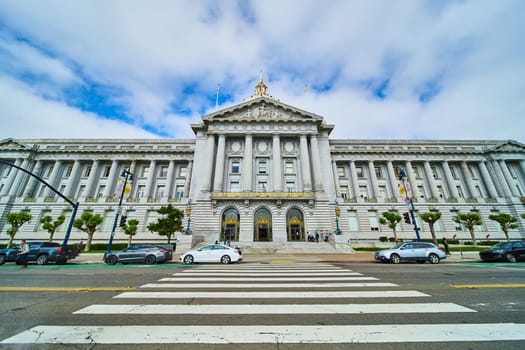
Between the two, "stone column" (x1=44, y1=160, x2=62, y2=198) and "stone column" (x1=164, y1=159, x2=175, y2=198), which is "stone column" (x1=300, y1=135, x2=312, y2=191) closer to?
"stone column" (x1=164, y1=159, x2=175, y2=198)

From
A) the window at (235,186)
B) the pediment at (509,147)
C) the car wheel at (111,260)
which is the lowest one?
the car wheel at (111,260)

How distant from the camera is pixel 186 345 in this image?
3.03m

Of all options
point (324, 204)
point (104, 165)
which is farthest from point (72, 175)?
point (324, 204)

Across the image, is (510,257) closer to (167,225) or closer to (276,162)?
(276,162)

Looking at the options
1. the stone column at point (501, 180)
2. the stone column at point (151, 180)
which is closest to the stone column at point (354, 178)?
the stone column at point (501, 180)

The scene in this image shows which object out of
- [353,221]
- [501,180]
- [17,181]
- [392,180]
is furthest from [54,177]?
[501,180]

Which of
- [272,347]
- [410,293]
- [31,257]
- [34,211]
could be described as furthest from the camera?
[34,211]

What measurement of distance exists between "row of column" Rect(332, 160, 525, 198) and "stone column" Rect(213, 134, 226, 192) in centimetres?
2156

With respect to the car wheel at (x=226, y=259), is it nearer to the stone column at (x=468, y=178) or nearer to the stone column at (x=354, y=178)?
the stone column at (x=354, y=178)

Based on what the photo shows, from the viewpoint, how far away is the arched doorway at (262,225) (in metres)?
30.0

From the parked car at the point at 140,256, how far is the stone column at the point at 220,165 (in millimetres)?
17324

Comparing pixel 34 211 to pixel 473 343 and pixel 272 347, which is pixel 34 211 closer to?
pixel 272 347

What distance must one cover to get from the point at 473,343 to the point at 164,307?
5.67 meters

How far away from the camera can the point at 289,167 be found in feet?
117
